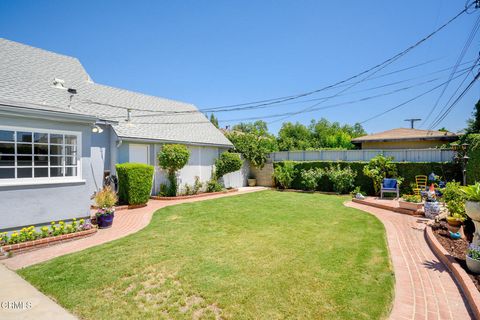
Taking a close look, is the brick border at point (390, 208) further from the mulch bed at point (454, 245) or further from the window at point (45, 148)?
the window at point (45, 148)

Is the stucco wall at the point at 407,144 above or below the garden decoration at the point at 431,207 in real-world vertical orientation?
above

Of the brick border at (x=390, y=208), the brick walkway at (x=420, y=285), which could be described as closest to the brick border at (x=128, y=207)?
the brick walkway at (x=420, y=285)

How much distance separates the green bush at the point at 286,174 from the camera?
17109mm

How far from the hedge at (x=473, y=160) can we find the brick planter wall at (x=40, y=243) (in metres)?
14.1

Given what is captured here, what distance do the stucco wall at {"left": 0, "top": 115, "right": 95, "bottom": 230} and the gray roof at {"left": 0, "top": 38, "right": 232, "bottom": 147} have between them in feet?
7.71

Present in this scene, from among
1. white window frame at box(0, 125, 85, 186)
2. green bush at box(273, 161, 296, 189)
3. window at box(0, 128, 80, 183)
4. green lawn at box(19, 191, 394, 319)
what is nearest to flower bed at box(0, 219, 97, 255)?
white window frame at box(0, 125, 85, 186)

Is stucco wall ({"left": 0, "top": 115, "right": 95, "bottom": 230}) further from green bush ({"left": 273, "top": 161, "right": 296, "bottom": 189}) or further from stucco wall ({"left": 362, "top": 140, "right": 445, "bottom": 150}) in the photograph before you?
stucco wall ({"left": 362, "top": 140, "right": 445, "bottom": 150})

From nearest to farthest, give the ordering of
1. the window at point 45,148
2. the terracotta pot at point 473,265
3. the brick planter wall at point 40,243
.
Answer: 1. the terracotta pot at point 473,265
2. the brick planter wall at point 40,243
3. the window at point 45,148

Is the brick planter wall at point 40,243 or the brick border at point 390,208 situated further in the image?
the brick border at point 390,208

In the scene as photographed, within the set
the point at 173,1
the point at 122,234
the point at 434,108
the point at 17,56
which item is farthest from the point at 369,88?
the point at 17,56

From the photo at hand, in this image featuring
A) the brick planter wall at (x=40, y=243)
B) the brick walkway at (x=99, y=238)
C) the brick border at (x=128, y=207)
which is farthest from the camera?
the brick border at (x=128, y=207)

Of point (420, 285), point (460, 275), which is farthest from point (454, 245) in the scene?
point (420, 285)

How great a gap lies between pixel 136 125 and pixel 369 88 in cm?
1392

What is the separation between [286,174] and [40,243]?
13.9 metres
